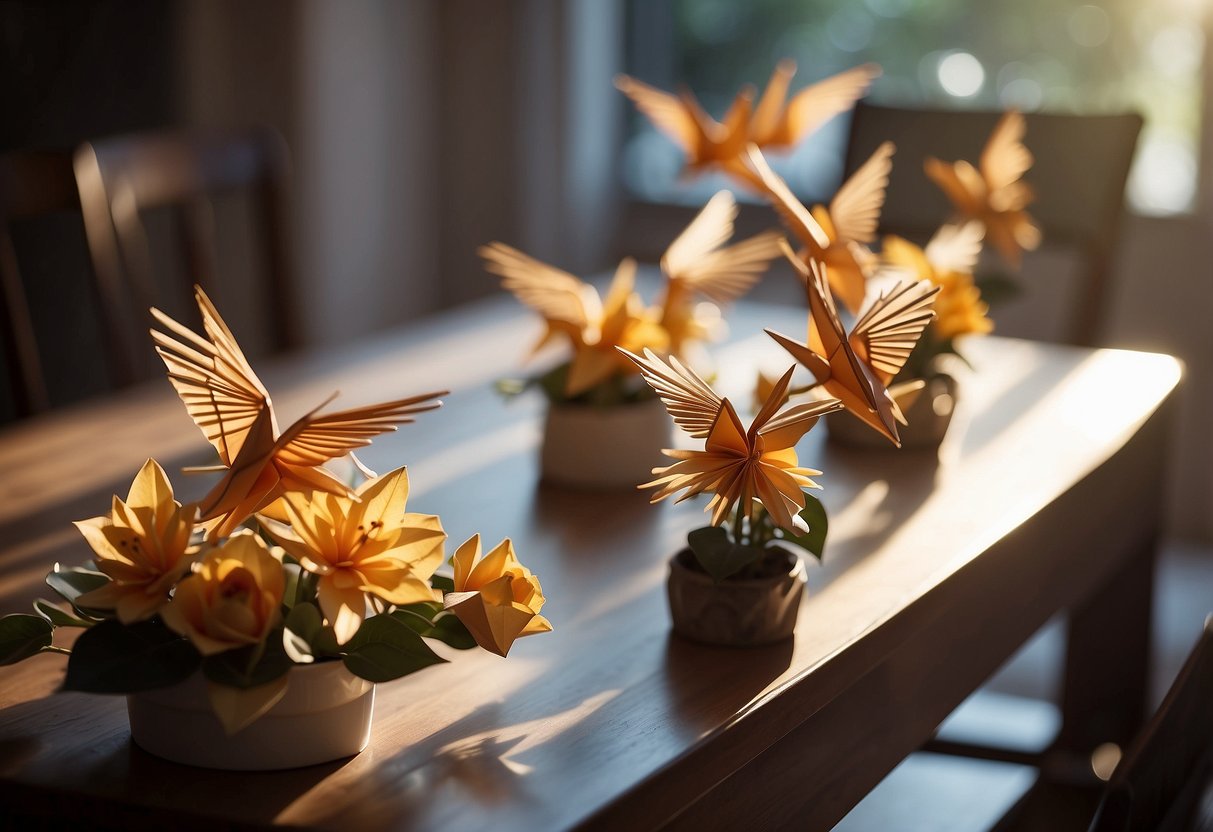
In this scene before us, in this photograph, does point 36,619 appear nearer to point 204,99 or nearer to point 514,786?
point 514,786

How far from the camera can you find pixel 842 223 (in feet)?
4.42

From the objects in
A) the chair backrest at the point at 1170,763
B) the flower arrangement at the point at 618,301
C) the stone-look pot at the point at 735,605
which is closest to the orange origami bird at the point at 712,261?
the flower arrangement at the point at 618,301

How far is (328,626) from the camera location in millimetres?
840

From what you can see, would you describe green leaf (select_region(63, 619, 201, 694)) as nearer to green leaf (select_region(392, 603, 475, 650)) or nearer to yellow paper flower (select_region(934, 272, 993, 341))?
green leaf (select_region(392, 603, 475, 650))

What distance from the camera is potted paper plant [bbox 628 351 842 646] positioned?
3.01ft

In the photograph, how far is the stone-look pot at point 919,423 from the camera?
1.50m

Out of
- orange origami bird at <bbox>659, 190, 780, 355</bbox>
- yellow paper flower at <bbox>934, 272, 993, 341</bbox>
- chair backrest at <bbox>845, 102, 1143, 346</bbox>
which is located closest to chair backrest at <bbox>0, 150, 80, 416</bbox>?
orange origami bird at <bbox>659, 190, 780, 355</bbox>

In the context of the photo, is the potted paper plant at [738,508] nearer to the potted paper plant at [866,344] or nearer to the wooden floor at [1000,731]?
the potted paper plant at [866,344]

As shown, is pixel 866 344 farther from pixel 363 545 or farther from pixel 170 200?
pixel 170 200

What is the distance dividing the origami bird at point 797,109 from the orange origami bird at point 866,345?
55 centimetres

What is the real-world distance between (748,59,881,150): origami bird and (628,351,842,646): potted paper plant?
0.57m

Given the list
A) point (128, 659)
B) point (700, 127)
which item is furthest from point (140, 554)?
point (700, 127)

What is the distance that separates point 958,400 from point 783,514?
69 centimetres

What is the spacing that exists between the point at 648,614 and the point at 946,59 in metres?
2.73
